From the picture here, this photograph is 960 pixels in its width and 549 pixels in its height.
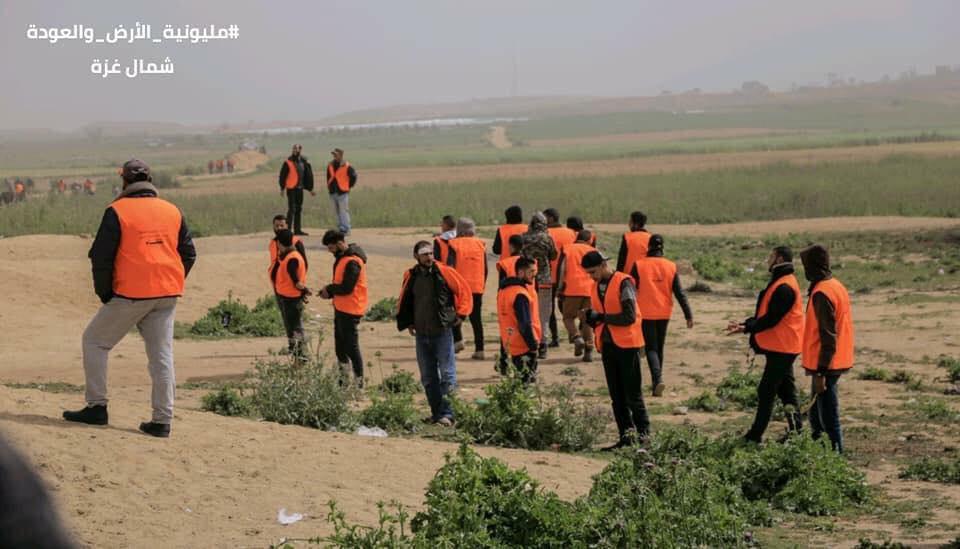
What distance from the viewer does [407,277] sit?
1205 cm

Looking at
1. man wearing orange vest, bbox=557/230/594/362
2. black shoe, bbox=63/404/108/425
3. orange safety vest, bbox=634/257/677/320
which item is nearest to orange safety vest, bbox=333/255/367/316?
orange safety vest, bbox=634/257/677/320

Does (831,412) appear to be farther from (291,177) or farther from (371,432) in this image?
(291,177)

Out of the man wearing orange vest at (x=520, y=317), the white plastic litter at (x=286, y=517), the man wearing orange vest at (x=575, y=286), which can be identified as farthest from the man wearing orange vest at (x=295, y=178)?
the white plastic litter at (x=286, y=517)

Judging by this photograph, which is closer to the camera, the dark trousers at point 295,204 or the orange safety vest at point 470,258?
the orange safety vest at point 470,258

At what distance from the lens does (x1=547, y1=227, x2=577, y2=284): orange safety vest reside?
51.6ft

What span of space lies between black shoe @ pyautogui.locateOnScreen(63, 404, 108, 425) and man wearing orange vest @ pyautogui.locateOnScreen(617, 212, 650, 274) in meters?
7.27

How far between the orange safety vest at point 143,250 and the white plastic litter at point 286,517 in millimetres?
1765

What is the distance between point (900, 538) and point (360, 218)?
2603cm

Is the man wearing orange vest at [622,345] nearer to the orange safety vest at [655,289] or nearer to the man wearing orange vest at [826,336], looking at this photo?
the man wearing orange vest at [826,336]

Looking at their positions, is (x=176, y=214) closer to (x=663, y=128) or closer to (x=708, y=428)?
(x=708, y=428)

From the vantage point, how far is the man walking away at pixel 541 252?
1512cm

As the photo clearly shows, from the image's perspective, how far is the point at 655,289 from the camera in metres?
13.3

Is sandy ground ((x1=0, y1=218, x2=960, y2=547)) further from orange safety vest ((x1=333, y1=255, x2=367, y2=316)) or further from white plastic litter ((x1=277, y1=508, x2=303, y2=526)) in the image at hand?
orange safety vest ((x1=333, y1=255, x2=367, y2=316))

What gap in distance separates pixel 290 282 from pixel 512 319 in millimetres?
2745
